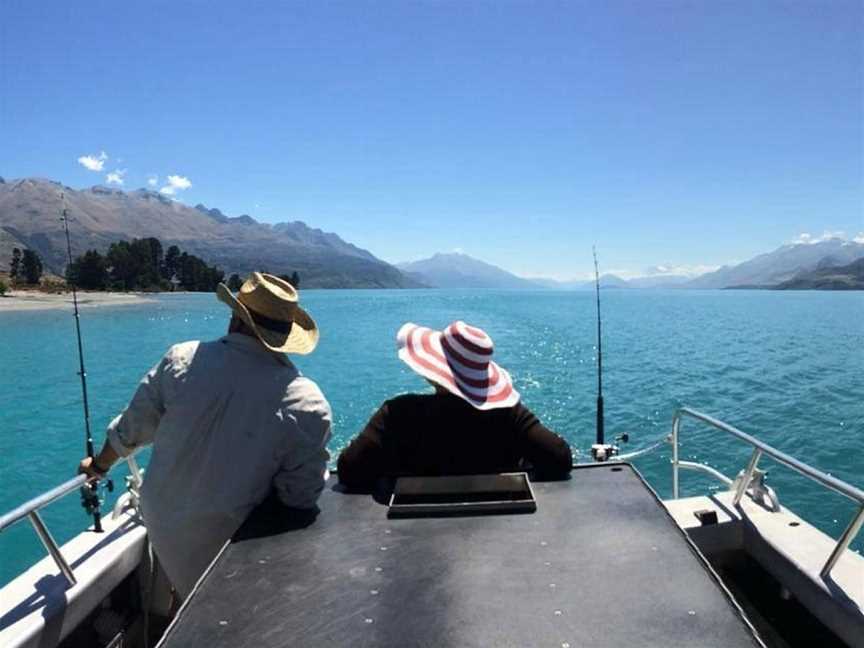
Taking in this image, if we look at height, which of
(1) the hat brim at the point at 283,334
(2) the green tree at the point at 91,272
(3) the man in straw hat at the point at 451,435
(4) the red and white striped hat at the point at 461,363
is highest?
(2) the green tree at the point at 91,272

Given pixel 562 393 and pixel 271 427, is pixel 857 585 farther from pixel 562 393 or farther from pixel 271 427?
pixel 562 393

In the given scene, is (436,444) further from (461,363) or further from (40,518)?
(40,518)

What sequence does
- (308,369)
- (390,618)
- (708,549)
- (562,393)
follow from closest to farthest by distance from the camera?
(390,618) < (708,549) < (562,393) < (308,369)

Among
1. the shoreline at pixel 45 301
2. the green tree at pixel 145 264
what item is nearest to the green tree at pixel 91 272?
the shoreline at pixel 45 301

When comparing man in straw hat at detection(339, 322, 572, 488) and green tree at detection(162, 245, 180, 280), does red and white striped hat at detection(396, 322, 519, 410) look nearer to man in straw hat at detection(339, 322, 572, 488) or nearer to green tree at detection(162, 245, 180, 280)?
man in straw hat at detection(339, 322, 572, 488)

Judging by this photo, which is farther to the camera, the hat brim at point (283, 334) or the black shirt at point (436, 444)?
the black shirt at point (436, 444)

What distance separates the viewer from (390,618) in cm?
198

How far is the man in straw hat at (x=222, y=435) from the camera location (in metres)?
2.90

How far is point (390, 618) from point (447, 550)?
0.52 m

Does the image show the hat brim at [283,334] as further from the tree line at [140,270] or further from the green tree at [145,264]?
the green tree at [145,264]

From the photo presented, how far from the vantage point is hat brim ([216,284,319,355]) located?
305 centimetres

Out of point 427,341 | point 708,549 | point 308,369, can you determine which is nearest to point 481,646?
point 427,341

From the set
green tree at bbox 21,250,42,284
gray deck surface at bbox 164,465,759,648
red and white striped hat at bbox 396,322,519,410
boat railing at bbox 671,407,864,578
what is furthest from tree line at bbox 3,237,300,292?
gray deck surface at bbox 164,465,759,648

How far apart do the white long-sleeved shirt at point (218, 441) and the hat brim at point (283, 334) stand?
0.06 metres
